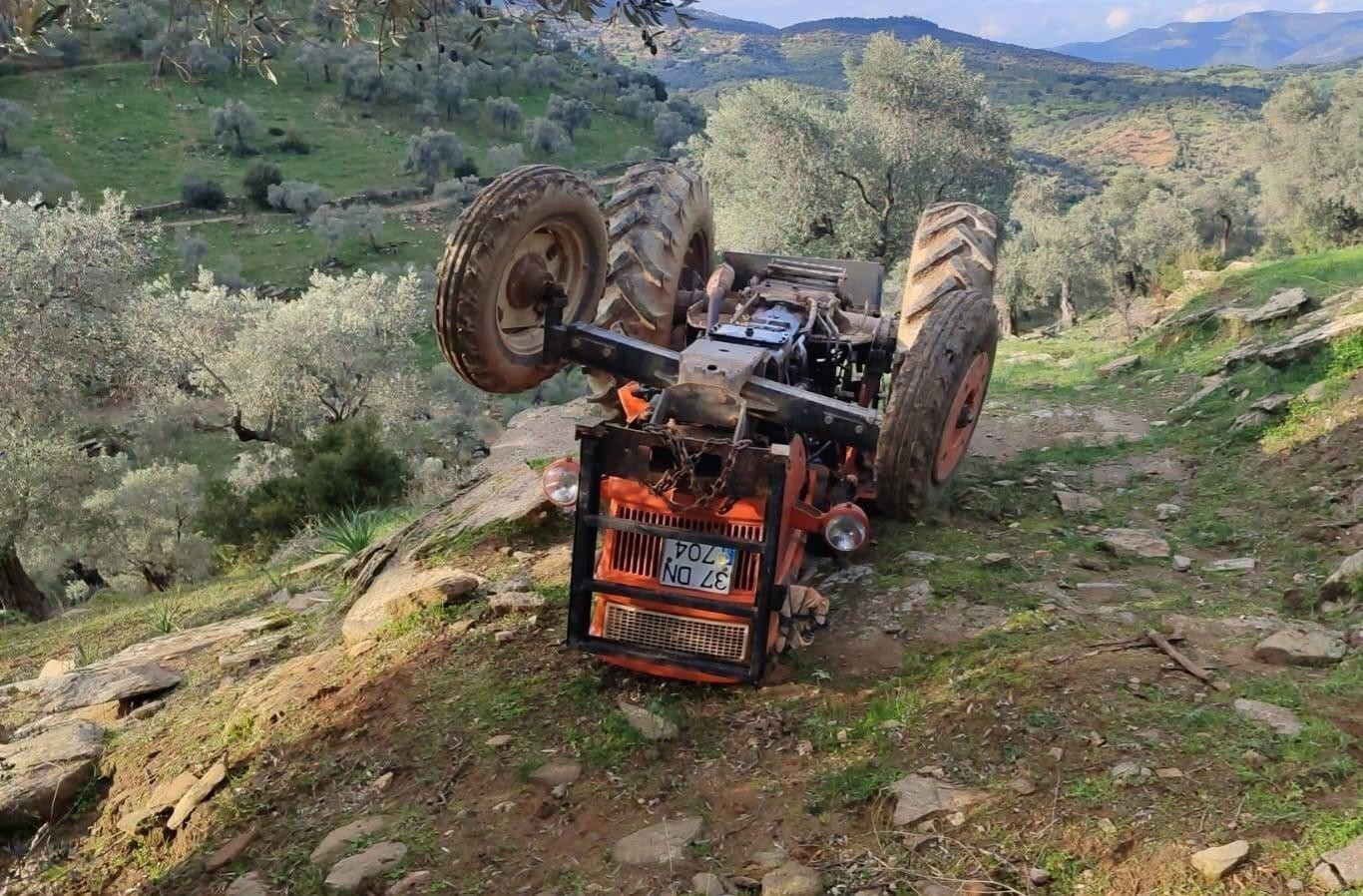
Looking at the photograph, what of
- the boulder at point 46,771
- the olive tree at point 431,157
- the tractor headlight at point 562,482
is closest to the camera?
the boulder at point 46,771

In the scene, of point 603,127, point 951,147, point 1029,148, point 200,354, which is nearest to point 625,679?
point 951,147

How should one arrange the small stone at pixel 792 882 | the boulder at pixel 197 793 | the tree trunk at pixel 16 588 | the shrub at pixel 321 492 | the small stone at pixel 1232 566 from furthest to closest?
the tree trunk at pixel 16 588 < the shrub at pixel 321 492 < the small stone at pixel 1232 566 < the boulder at pixel 197 793 < the small stone at pixel 792 882

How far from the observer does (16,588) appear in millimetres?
12984

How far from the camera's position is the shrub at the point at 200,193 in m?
47.6

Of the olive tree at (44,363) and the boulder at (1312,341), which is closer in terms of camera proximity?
the boulder at (1312,341)

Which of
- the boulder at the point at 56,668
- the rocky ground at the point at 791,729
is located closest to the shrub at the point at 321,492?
the boulder at the point at 56,668

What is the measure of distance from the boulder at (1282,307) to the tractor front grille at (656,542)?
869 centimetres

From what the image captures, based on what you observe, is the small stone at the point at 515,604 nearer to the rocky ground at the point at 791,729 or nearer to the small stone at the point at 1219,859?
the rocky ground at the point at 791,729

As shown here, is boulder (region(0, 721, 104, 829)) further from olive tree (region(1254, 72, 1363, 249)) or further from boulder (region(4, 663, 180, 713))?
olive tree (region(1254, 72, 1363, 249))

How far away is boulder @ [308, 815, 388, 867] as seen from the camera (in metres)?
3.62

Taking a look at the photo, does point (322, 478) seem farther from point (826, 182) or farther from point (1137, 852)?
point (826, 182)

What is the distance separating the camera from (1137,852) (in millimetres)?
3123

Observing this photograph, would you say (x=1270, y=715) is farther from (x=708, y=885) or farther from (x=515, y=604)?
(x=515, y=604)

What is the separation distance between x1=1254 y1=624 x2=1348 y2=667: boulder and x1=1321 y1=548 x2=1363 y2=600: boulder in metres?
0.57
